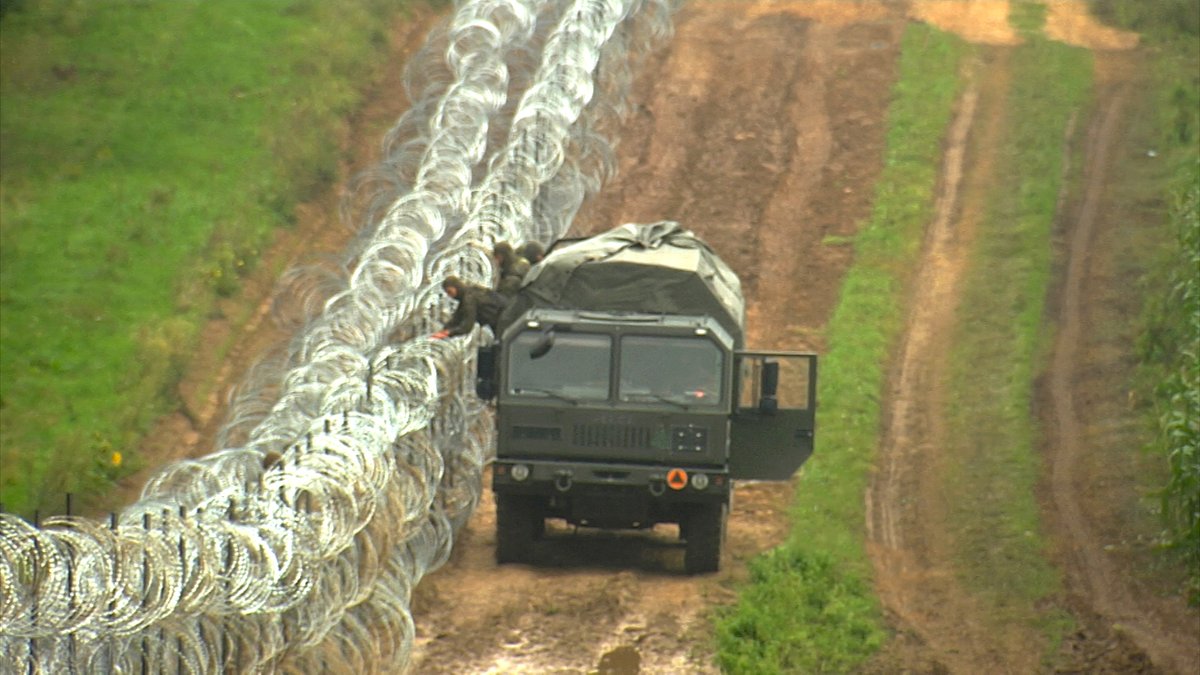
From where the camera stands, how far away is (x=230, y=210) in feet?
97.1

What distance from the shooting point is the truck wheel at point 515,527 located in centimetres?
1902

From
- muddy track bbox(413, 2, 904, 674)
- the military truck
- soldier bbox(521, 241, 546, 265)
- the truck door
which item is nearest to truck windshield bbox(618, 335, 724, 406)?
the military truck

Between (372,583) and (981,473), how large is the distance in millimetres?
9815

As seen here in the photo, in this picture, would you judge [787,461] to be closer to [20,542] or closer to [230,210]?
[20,542]

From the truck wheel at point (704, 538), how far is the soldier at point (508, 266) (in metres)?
2.81

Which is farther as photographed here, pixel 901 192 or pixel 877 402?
pixel 901 192

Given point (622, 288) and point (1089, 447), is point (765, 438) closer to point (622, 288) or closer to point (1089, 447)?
point (622, 288)

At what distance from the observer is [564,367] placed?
1853 centimetres

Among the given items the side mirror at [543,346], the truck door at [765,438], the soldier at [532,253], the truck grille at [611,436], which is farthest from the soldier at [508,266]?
the truck door at [765,438]

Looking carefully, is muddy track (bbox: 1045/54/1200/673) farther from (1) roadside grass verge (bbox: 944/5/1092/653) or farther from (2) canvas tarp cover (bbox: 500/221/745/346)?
(2) canvas tarp cover (bbox: 500/221/745/346)

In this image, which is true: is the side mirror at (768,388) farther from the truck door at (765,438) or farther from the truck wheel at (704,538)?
the truck wheel at (704,538)

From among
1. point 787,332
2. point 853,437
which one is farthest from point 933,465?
point 787,332

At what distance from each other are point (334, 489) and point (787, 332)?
44.4 ft

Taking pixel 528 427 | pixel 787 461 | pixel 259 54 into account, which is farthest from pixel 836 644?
pixel 259 54
